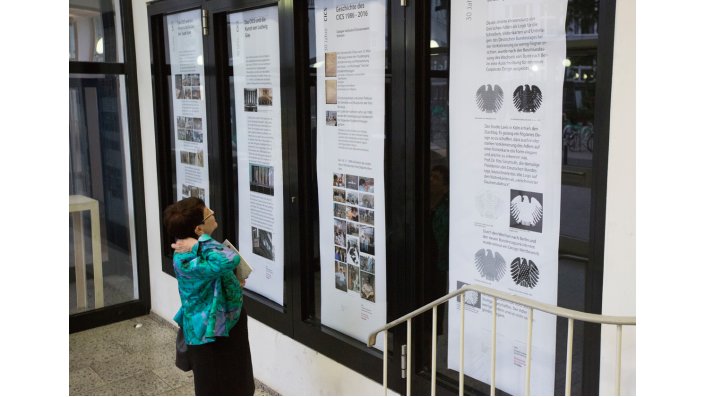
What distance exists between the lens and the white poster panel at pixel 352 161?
3365 millimetres

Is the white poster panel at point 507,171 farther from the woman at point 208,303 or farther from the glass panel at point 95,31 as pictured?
the glass panel at point 95,31

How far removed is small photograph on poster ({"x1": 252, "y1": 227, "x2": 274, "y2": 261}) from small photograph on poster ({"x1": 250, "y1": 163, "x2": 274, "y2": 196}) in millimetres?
281

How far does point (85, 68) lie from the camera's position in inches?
217

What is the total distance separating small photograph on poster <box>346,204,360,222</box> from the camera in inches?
142

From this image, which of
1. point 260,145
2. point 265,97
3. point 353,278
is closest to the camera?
point 353,278

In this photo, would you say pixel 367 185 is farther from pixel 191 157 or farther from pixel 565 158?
pixel 191 157

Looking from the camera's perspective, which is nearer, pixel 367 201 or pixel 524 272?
pixel 524 272

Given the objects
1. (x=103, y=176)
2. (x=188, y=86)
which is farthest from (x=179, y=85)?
(x=103, y=176)

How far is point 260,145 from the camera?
4.34 metres

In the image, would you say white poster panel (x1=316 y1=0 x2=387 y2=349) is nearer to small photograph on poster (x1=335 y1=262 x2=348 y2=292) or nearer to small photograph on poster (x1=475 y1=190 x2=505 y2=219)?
small photograph on poster (x1=335 y1=262 x2=348 y2=292)

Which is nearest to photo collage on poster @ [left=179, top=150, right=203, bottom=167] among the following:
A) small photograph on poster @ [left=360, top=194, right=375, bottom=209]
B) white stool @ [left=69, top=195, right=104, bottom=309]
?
white stool @ [left=69, top=195, right=104, bottom=309]

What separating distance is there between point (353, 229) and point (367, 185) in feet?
0.97

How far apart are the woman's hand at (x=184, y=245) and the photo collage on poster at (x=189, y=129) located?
205 cm
